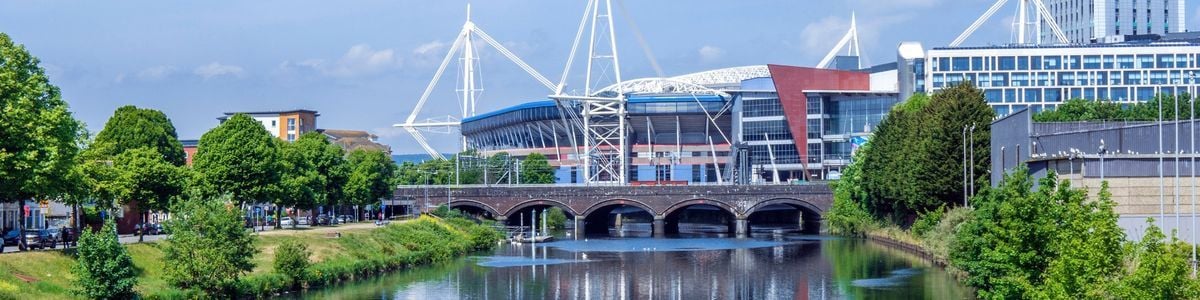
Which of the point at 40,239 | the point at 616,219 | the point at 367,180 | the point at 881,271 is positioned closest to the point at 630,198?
the point at 616,219

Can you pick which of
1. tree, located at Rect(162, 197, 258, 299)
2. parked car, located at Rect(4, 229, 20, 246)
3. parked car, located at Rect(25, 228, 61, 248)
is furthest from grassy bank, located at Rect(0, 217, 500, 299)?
parked car, located at Rect(4, 229, 20, 246)

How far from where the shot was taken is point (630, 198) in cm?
15488

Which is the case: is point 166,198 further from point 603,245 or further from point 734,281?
point 603,245

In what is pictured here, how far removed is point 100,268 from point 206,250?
281 inches

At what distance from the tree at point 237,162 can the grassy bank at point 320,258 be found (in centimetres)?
382

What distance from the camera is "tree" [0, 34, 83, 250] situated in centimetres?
5866

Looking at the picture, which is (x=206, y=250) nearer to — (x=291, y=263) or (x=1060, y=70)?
(x=291, y=263)

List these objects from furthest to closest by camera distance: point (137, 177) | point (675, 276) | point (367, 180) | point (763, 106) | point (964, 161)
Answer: point (763, 106)
point (367, 180)
point (964, 161)
point (675, 276)
point (137, 177)

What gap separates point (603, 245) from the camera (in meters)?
125

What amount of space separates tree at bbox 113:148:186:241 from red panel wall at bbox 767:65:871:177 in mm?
115477

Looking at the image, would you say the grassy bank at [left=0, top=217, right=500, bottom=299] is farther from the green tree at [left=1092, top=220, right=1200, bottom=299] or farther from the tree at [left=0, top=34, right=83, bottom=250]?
the green tree at [left=1092, top=220, right=1200, bottom=299]

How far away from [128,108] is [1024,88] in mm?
105763

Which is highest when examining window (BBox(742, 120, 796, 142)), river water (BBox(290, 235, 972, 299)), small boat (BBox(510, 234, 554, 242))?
window (BBox(742, 120, 796, 142))

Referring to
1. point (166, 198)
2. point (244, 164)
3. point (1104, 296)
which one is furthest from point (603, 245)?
point (1104, 296)
